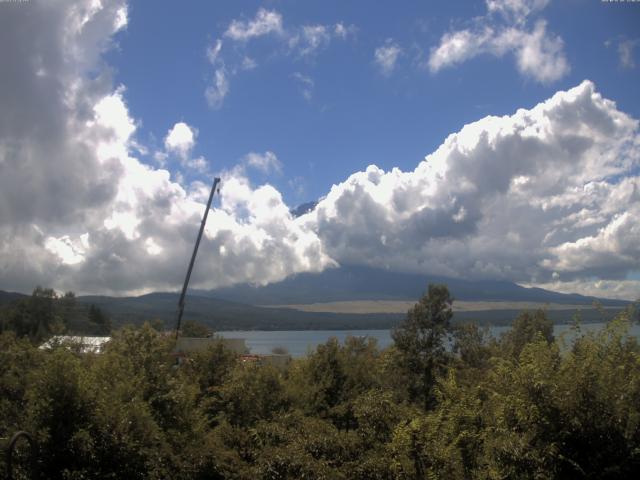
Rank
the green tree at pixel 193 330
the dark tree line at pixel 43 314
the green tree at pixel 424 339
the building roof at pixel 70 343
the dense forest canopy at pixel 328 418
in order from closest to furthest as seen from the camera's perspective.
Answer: the dense forest canopy at pixel 328 418, the building roof at pixel 70 343, the green tree at pixel 424 339, the dark tree line at pixel 43 314, the green tree at pixel 193 330

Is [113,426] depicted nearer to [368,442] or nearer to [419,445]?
[368,442]

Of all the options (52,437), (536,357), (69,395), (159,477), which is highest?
(536,357)

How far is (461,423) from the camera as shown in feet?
39.1

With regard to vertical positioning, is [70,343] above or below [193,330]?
above

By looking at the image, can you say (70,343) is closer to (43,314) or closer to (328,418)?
(328,418)

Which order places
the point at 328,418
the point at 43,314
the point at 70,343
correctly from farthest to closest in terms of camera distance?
the point at 43,314 → the point at 70,343 → the point at 328,418

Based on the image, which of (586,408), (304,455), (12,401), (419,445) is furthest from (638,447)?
(12,401)

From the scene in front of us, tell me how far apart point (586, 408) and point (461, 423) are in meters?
3.07

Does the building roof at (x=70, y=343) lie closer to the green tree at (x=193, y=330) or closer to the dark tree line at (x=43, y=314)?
the dark tree line at (x=43, y=314)

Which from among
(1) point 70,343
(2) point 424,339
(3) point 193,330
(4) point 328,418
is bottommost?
(3) point 193,330

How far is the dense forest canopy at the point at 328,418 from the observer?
932 cm

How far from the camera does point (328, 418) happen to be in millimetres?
18109

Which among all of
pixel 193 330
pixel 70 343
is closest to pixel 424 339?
pixel 70 343

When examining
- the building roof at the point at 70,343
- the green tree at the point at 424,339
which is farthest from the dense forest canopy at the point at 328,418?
the green tree at the point at 424,339
